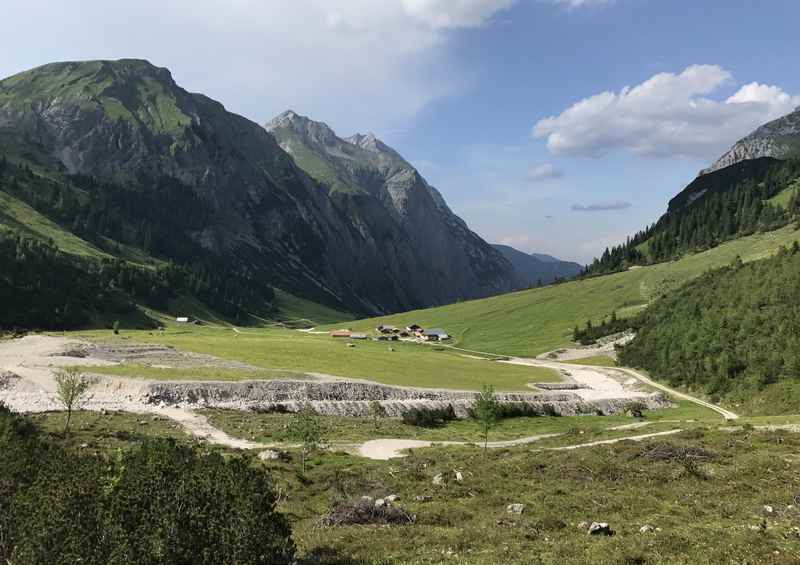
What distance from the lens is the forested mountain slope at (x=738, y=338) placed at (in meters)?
76.6

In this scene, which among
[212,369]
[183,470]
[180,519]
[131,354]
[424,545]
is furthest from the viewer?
[131,354]

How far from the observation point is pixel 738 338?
90062 millimetres

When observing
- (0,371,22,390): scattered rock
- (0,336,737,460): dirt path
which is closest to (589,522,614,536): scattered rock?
(0,336,737,460): dirt path

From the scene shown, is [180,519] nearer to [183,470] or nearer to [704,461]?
[183,470]

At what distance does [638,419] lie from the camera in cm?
7694

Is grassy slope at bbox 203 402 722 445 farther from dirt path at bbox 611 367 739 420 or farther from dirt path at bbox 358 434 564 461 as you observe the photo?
dirt path at bbox 358 434 564 461

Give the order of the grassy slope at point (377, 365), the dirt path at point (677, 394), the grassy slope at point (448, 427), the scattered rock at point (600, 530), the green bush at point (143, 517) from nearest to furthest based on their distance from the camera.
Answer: the green bush at point (143, 517) → the scattered rock at point (600, 530) → the grassy slope at point (448, 427) → the dirt path at point (677, 394) → the grassy slope at point (377, 365)

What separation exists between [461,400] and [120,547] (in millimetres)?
72282

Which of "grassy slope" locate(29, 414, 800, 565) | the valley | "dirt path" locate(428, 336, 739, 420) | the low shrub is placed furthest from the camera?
"dirt path" locate(428, 336, 739, 420)

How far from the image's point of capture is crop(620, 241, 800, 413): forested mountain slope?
251 feet

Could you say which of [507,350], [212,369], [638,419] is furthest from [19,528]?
[507,350]

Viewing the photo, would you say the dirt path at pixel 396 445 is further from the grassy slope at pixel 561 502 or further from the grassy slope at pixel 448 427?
the grassy slope at pixel 561 502

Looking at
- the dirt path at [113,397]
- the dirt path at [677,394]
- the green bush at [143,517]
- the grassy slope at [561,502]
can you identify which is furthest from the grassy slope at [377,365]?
the green bush at [143,517]

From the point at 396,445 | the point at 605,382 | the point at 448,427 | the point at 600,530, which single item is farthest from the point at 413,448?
A: the point at 605,382
